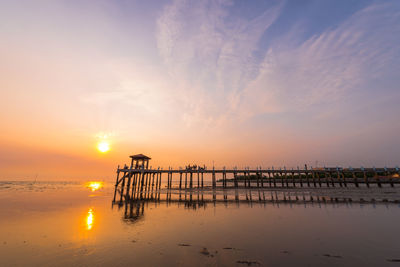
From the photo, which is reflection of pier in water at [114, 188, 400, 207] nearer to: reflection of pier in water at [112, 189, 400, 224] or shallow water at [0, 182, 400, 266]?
reflection of pier in water at [112, 189, 400, 224]

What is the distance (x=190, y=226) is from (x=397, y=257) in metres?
9.86

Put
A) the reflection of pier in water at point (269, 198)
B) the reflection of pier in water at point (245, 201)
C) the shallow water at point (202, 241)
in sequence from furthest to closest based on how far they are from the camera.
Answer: the reflection of pier in water at point (269, 198) → the reflection of pier in water at point (245, 201) → the shallow water at point (202, 241)

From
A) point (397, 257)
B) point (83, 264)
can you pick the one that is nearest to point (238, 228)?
point (397, 257)

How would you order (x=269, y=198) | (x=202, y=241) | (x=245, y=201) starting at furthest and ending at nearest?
(x=269, y=198), (x=245, y=201), (x=202, y=241)

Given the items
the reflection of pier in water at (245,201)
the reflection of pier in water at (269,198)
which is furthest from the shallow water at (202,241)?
the reflection of pier in water at (269,198)

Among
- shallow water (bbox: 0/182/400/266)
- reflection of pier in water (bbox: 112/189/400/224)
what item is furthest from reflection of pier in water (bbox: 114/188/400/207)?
shallow water (bbox: 0/182/400/266)

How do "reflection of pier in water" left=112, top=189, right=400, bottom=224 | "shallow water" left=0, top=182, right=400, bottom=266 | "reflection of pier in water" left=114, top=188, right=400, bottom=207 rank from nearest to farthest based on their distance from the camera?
"shallow water" left=0, top=182, right=400, bottom=266 < "reflection of pier in water" left=112, top=189, right=400, bottom=224 < "reflection of pier in water" left=114, top=188, right=400, bottom=207

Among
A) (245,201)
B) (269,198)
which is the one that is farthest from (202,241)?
(269,198)

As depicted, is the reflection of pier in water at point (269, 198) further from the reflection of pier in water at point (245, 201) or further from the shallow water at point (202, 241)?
the shallow water at point (202, 241)

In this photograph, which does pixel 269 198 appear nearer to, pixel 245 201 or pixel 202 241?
pixel 245 201

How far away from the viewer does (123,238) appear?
891 cm

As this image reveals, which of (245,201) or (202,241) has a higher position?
(245,201)

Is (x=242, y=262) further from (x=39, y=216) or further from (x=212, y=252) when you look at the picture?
(x=39, y=216)

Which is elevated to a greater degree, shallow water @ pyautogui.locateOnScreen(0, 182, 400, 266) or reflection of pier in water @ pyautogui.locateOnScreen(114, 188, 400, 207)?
reflection of pier in water @ pyautogui.locateOnScreen(114, 188, 400, 207)
